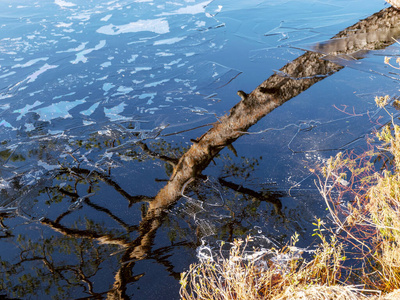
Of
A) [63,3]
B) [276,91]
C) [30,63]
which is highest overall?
[63,3]

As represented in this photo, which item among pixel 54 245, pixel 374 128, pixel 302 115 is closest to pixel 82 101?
pixel 54 245

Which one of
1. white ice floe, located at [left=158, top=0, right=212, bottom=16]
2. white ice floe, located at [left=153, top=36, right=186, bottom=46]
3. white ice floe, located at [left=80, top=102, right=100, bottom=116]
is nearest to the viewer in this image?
white ice floe, located at [left=80, top=102, right=100, bottom=116]

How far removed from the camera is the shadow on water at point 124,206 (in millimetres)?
2855

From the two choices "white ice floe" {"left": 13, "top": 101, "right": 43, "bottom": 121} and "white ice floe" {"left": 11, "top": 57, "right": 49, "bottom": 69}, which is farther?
"white ice floe" {"left": 11, "top": 57, "right": 49, "bottom": 69}

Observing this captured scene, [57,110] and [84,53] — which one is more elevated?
[84,53]

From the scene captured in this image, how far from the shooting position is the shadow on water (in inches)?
112

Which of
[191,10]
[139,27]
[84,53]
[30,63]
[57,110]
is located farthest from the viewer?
[191,10]

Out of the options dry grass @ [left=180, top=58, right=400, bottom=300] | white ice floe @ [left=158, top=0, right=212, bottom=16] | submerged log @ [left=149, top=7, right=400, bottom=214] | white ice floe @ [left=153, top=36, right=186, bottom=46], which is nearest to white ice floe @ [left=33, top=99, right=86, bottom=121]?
submerged log @ [left=149, top=7, right=400, bottom=214]

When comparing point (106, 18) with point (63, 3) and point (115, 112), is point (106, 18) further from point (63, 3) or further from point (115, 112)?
point (115, 112)

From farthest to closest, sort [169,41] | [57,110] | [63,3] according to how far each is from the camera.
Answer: [63,3]
[169,41]
[57,110]

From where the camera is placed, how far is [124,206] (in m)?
3.41

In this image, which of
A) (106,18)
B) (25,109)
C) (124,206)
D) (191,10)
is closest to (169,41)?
(191,10)

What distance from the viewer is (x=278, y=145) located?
4.02 meters

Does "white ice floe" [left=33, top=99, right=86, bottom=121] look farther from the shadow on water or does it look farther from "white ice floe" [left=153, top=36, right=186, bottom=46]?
"white ice floe" [left=153, top=36, right=186, bottom=46]
